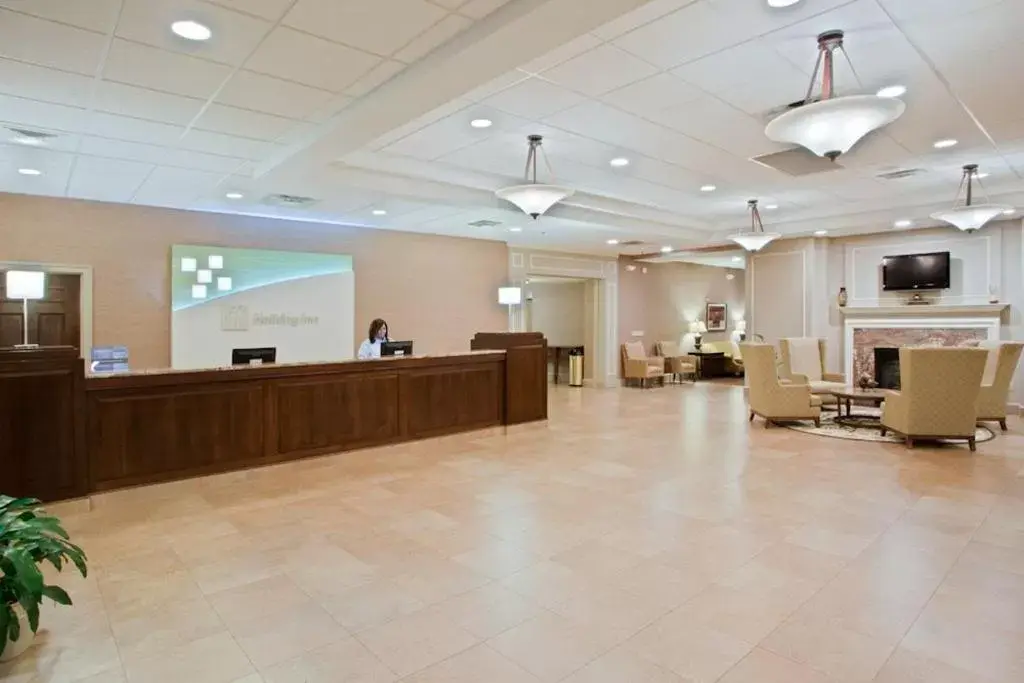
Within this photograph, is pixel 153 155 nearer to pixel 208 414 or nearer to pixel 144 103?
pixel 144 103

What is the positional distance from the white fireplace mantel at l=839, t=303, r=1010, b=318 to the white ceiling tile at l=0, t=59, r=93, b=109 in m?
11.6

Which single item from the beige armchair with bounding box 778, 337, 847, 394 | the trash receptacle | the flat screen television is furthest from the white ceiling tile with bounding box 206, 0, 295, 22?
the trash receptacle

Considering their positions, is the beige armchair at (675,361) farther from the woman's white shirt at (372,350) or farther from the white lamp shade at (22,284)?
the white lamp shade at (22,284)

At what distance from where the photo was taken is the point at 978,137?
18.5 ft

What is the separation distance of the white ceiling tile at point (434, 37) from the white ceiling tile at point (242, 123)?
158 cm

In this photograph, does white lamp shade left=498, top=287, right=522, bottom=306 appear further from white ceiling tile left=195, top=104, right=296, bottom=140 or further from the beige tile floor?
white ceiling tile left=195, top=104, right=296, bottom=140

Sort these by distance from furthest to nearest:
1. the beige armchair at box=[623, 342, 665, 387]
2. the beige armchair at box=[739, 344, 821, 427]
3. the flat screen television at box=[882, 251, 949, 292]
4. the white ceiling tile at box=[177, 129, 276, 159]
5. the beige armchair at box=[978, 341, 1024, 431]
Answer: the beige armchair at box=[623, 342, 665, 387] → the flat screen television at box=[882, 251, 949, 292] → the beige armchair at box=[739, 344, 821, 427] → the beige armchair at box=[978, 341, 1024, 431] → the white ceiling tile at box=[177, 129, 276, 159]

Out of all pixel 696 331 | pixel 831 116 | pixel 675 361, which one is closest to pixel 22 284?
pixel 831 116

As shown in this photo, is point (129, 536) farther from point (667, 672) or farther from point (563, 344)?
point (563, 344)

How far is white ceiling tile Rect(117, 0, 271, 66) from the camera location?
304cm

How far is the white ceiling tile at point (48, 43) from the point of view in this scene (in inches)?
124

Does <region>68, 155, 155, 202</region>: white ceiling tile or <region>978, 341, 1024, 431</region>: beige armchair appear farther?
<region>978, 341, 1024, 431</region>: beige armchair

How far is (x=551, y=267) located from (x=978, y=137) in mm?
7635

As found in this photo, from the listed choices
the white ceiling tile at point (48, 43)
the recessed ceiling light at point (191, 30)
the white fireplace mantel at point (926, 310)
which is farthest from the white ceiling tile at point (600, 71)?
the white fireplace mantel at point (926, 310)
